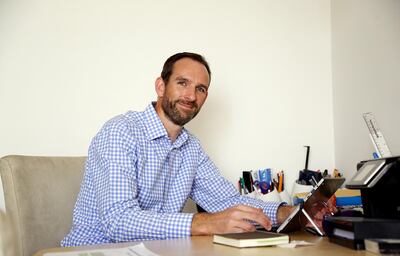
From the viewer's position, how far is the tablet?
115 centimetres

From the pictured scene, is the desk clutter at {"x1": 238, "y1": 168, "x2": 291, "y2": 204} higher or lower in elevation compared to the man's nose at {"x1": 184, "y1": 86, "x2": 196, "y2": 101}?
lower

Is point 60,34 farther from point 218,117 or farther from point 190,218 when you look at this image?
point 190,218

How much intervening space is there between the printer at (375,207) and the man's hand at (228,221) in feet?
0.78

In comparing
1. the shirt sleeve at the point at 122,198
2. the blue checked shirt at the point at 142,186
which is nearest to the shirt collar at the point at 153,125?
the blue checked shirt at the point at 142,186

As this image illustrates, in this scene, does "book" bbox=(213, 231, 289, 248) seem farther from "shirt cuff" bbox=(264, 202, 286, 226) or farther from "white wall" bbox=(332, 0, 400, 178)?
"white wall" bbox=(332, 0, 400, 178)

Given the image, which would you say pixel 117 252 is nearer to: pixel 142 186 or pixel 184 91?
pixel 142 186

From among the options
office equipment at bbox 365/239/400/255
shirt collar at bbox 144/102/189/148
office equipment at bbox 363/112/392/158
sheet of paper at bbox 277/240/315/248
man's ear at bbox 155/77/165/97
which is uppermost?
man's ear at bbox 155/77/165/97

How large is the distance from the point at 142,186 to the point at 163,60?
2.44 ft

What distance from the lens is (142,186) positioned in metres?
1.45

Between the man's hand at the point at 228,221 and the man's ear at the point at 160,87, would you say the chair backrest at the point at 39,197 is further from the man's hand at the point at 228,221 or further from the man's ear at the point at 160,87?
the man's hand at the point at 228,221

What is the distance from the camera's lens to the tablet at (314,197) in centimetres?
115

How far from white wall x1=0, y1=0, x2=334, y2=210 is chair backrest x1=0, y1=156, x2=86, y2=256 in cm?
28

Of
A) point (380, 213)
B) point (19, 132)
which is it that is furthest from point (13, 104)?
point (380, 213)

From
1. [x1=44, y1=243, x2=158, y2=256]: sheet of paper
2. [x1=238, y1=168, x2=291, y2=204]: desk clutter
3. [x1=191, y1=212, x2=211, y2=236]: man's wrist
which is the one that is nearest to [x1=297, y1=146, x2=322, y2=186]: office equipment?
[x1=238, y1=168, x2=291, y2=204]: desk clutter
